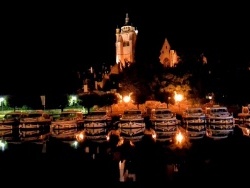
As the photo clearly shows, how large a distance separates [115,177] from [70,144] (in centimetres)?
994

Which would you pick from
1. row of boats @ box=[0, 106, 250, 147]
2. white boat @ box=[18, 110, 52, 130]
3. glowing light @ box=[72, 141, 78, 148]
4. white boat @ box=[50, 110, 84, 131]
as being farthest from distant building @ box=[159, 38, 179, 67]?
glowing light @ box=[72, 141, 78, 148]

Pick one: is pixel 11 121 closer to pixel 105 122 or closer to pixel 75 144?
pixel 105 122

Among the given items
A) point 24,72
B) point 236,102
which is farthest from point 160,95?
point 24,72

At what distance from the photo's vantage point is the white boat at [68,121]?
103 ft

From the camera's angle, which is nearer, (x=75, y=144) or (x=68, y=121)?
(x=75, y=144)

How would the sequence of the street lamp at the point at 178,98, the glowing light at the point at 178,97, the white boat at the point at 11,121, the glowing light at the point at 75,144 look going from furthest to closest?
the glowing light at the point at 178,97 → the street lamp at the point at 178,98 → the white boat at the point at 11,121 → the glowing light at the point at 75,144

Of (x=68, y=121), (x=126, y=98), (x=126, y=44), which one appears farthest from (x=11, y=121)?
(x=126, y=44)

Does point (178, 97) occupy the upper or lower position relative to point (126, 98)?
lower

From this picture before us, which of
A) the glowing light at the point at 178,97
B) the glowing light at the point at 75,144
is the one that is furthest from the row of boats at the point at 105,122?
the glowing light at the point at 178,97

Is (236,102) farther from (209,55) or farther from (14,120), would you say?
(14,120)

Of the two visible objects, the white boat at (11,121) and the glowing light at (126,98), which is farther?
the glowing light at (126,98)

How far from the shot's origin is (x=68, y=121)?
32000 mm

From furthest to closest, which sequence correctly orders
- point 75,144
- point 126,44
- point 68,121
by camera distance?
point 126,44, point 68,121, point 75,144

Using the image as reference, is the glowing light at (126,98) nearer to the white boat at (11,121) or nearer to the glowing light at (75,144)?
the white boat at (11,121)
